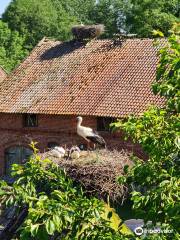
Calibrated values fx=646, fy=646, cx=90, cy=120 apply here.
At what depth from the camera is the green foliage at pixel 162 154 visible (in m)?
7.22

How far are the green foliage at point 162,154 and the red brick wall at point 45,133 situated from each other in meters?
18.4

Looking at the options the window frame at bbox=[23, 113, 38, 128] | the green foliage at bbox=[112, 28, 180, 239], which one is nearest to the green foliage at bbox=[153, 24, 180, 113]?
the green foliage at bbox=[112, 28, 180, 239]

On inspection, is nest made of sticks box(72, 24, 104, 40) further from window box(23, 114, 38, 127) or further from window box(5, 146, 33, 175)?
window box(5, 146, 33, 175)

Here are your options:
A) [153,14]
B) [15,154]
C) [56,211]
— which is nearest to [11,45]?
[153,14]

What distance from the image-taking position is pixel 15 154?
3105 cm

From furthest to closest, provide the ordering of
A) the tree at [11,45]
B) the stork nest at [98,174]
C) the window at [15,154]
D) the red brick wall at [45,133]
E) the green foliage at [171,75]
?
the tree at [11,45], the window at [15,154], the red brick wall at [45,133], the stork nest at [98,174], the green foliage at [171,75]

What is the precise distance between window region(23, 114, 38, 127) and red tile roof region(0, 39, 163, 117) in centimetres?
61

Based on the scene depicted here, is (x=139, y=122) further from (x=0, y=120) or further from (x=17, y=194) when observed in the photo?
(x=0, y=120)

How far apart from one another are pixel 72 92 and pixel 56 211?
23156mm

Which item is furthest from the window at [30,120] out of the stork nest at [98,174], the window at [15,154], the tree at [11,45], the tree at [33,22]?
the tree at [33,22]

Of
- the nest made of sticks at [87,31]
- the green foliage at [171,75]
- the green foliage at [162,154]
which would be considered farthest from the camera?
the nest made of sticks at [87,31]

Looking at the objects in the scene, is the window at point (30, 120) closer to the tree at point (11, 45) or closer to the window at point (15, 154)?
the window at point (15, 154)

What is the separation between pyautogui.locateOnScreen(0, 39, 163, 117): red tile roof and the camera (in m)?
28.1

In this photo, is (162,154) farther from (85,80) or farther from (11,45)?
(11,45)
